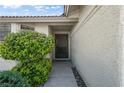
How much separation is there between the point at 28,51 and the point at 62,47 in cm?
1131

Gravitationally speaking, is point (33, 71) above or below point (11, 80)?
below

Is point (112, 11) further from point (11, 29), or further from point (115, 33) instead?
point (11, 29)

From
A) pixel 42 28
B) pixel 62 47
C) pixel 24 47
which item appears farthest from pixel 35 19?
pixel 62 47

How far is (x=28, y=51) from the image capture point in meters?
8.64

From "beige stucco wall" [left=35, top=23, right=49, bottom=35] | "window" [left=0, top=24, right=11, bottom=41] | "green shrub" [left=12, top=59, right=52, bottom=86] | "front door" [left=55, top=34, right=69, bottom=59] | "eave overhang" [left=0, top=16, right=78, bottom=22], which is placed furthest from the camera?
"front door" [left=55, top=34, right=69, bottom=59]

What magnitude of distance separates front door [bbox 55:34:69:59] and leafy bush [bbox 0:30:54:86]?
10.7 m

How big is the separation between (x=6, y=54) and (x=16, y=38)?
777 mm

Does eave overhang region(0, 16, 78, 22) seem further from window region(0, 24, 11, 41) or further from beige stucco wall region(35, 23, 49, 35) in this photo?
beige stucco wall region(35, 23, 49, 35)

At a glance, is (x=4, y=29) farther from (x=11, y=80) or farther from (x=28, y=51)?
(x=11, y=80)

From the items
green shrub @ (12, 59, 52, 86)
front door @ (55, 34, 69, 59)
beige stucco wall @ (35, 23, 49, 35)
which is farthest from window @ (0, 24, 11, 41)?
front door @ (55, 34, 69, 59)

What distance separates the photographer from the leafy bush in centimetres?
861

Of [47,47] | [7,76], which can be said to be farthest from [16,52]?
[7,76]

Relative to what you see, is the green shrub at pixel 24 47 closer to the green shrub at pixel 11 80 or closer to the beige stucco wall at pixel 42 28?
the green shrub at pixel 11 80

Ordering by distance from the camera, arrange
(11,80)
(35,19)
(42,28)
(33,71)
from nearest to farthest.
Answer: (11,80) → (33,71) → (35,19) → (42,28)
